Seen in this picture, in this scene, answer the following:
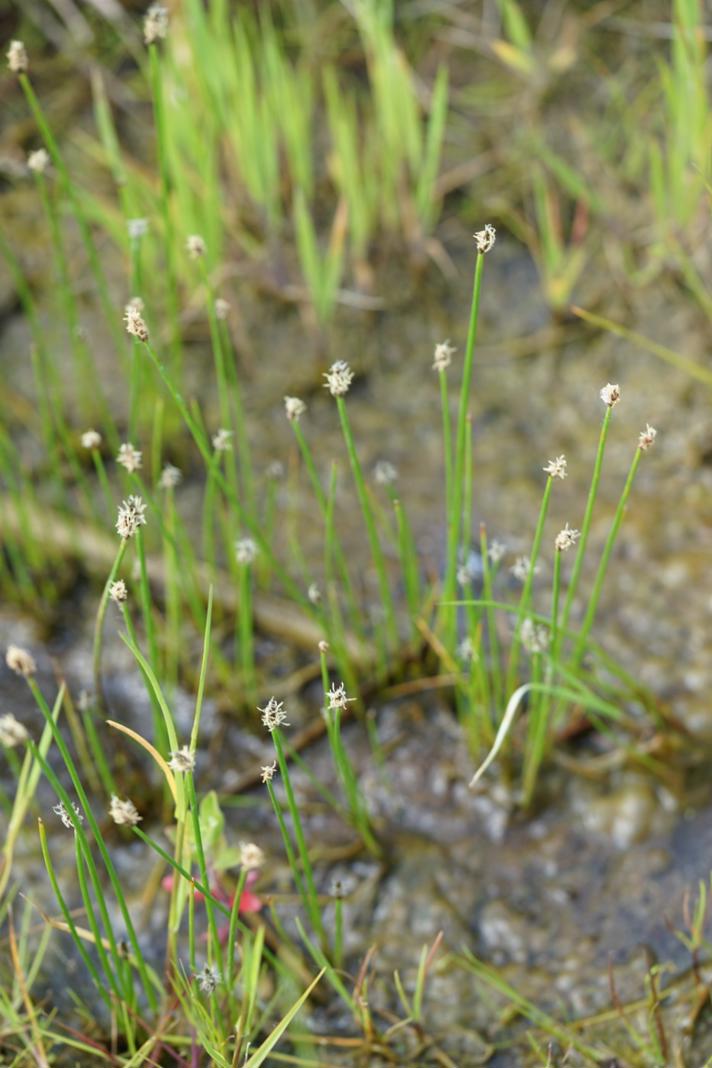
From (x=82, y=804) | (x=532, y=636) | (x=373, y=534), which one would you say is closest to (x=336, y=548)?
(x=373, y=534)

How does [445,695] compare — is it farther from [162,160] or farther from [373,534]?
[162,160]

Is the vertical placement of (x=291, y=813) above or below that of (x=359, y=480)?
below

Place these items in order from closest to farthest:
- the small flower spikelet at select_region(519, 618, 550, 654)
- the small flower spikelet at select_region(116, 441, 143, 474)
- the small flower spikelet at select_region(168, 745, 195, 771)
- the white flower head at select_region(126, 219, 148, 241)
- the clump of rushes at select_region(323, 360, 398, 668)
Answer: the small flower spikelet at select_region(168, 745, 195, 771) → the clump of rushes at select_region(323, 360, 398, 668) → the small flower spikelet at select_region(116, 441, 143, 474) → the small flower spikelet at select_region(519, 618, 550, 654) → the white flower head at select_region(126, 219, 148, 241)

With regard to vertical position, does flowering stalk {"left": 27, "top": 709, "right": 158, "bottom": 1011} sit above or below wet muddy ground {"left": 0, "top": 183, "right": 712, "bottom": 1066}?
above

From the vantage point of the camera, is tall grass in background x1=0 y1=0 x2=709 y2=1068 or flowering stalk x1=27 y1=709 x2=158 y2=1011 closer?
flowering stalk x1=27 y1=709 x2=158 y2=1011

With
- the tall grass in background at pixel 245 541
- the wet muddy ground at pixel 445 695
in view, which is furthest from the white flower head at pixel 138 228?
the wet muddy ground at pixel 445 695

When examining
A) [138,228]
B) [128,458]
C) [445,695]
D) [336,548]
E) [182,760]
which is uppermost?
[138,228]

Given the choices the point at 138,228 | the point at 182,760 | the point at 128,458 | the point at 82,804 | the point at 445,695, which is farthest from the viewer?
the point at 445,695

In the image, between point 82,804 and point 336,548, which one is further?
point 336,548

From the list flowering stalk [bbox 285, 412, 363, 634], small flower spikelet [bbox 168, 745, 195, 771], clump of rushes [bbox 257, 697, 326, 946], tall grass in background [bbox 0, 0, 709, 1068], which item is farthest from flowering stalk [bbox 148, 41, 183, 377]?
small flower spikelet [bbox 168, 745, 195, 771]

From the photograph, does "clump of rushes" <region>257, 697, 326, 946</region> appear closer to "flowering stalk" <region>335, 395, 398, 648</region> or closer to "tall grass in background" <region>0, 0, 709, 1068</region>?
"tall grass in background" <region>0, 0, 709, 1068</region>

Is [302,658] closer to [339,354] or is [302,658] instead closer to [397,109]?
[339,354]

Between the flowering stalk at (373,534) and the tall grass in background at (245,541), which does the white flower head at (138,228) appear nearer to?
the tall grass in background at (245,541)
